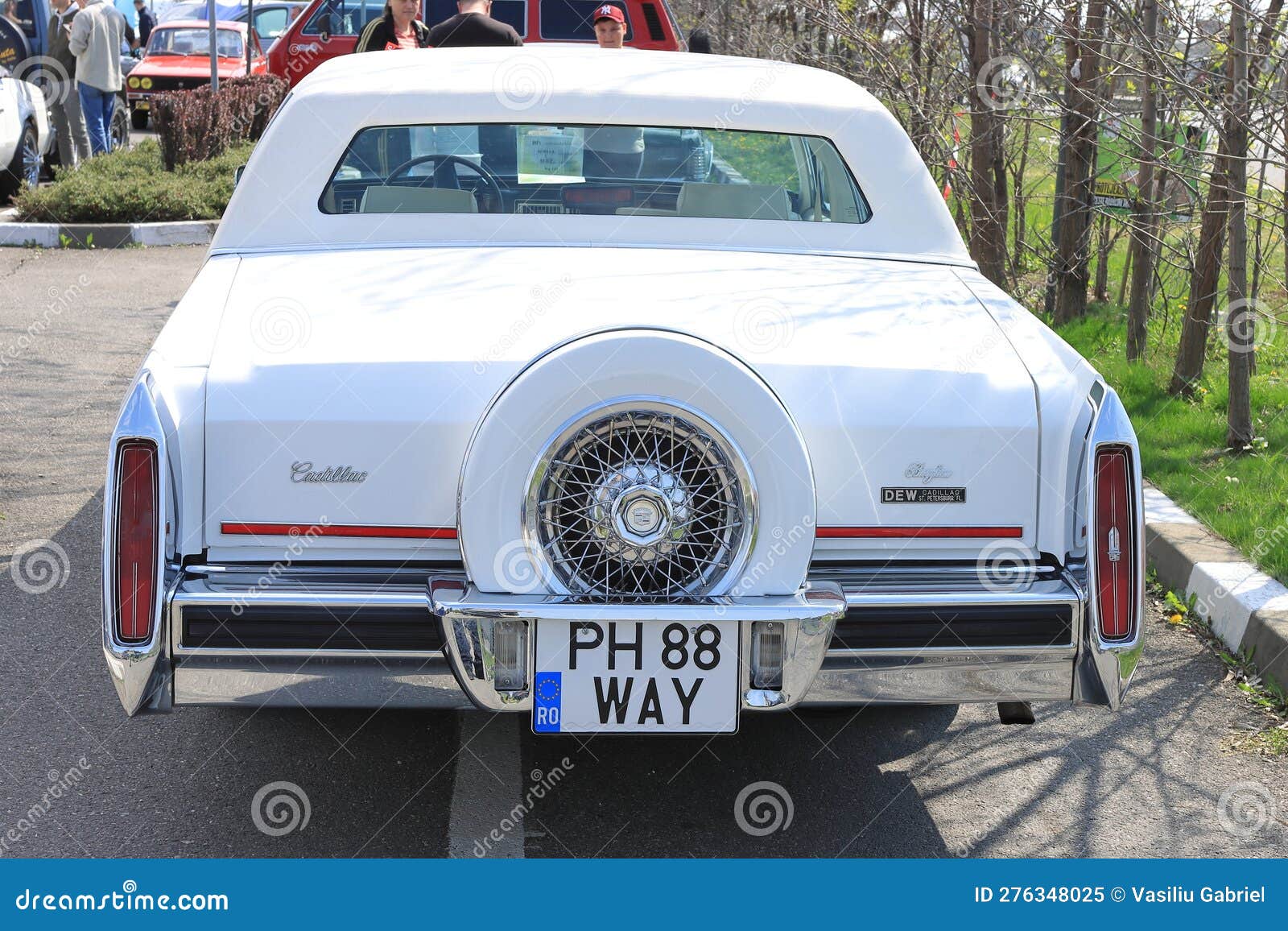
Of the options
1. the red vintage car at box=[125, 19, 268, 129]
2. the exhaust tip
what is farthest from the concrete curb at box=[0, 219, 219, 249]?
the red vintage car at box=[125, 19, 268, 129]

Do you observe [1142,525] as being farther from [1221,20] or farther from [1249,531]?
[1221,20]

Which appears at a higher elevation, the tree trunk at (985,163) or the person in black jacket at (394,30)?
the person in black jacket at (394,30)

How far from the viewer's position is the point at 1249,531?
491 cm

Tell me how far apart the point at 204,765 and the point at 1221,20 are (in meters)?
5.94

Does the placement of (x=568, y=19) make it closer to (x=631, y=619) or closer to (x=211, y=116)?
(x=211, y=116)

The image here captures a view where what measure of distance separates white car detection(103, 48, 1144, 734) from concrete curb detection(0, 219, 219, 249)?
8.84 meters

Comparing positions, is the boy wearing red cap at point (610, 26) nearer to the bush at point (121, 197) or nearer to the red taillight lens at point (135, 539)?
the bush at point (121, 197)

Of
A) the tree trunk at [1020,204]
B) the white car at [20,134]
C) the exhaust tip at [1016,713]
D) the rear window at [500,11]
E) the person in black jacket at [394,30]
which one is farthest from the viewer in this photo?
the white car at [20,134]

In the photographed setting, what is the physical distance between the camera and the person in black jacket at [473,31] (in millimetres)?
7887

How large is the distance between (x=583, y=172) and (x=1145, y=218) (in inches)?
163

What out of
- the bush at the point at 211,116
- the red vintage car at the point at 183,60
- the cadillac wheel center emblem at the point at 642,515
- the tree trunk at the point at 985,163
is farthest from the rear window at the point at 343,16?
the cadillac wheel center emblem at the point at 642,515

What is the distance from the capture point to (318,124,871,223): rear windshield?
13.4 feet

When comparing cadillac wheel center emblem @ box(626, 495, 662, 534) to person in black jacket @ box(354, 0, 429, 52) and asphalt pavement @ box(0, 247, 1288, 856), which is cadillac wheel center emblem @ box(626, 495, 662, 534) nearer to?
asphalt pavement @ box(0, 247, 1288, 856)

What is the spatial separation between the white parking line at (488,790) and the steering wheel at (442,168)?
1.62m
